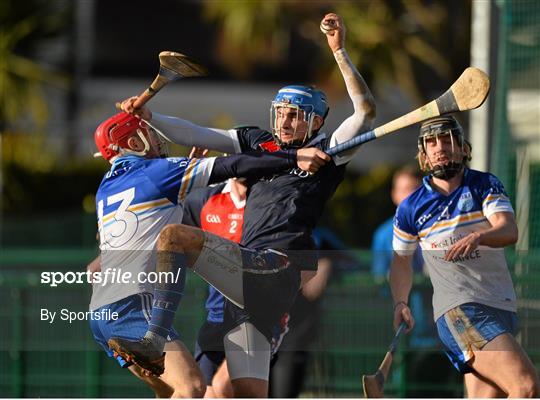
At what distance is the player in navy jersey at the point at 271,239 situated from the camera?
5.75 metres

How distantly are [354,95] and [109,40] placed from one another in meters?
23.5

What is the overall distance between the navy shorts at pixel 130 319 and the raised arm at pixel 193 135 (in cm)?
92

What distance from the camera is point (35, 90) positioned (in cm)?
2259

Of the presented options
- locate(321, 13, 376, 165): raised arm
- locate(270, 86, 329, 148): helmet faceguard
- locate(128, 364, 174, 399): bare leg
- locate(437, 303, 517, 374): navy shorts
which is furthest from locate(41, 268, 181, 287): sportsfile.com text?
locate(437, 303, 517, 374): navy shorts

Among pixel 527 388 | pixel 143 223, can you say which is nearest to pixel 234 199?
pixel 143 223

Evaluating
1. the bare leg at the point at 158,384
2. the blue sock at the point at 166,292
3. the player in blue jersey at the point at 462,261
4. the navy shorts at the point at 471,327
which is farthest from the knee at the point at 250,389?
the navy shorts at the point at 471,327

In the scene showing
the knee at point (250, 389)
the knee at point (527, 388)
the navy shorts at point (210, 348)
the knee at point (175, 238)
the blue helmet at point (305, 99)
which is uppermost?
the blue helmet at point (305, 99)

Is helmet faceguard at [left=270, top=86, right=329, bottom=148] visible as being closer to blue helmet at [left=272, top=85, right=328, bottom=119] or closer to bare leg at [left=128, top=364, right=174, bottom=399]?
blue helmet at [left=272, top=85, right=328, bottom=119]

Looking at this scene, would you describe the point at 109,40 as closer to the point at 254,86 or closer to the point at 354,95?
the point at 254,86

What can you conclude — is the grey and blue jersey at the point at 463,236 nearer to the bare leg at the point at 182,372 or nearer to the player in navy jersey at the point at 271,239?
the player in navy jersey at the point at 271,239

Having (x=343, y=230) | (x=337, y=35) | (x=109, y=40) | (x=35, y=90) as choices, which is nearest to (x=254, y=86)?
(x=109, y=40)

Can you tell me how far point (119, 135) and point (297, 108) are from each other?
88cm

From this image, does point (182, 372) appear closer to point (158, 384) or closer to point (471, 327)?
point (158, 384)

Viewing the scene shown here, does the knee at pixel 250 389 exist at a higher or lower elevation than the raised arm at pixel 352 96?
lower
